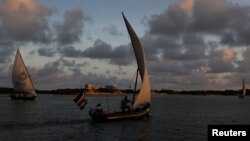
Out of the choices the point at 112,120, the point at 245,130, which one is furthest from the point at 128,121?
the point at 245,130

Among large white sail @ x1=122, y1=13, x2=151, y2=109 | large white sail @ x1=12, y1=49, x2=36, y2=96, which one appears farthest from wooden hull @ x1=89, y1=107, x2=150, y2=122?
large white sail @ x1=12, y1=49, x2=36, y2=96

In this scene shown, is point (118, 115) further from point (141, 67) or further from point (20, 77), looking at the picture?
point (20, 77)

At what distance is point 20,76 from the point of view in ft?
418

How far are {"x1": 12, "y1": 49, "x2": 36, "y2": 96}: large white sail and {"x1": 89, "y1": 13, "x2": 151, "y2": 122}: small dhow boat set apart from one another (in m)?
68.9

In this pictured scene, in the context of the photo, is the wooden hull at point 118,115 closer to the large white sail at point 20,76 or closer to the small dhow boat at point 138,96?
the small dhow boat at point 138,96

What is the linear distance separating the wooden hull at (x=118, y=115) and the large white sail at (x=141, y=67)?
64.9 inches

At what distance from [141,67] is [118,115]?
7.94 metres

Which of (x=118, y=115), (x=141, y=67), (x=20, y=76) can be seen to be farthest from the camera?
(x=20, y=76)

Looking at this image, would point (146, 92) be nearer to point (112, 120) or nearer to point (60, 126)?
point (112, 120)

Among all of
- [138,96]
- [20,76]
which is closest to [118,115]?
[138,96]

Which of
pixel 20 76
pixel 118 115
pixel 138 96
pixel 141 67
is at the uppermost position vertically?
pixel 20 76

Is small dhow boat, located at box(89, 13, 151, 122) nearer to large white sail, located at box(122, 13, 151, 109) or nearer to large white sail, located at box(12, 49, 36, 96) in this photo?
large white sail, located at box(122, 13, 151, 109)

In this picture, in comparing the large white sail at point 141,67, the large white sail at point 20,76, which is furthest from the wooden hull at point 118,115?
the large white sail at point 20,76

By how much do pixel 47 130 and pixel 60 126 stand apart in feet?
16.5
